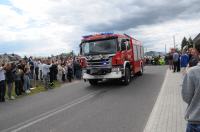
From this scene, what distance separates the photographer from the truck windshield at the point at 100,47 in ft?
63.7

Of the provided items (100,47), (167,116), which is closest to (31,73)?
(100,47)

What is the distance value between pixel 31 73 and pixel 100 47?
240 inches

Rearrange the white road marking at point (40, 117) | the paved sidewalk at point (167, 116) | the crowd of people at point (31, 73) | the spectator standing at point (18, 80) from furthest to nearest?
the spectator standing at point (18, 80) < the crowd of people at point (31, 73) < the white road marking at point (40, 117) < the paved sidewalk at point (167, 116)

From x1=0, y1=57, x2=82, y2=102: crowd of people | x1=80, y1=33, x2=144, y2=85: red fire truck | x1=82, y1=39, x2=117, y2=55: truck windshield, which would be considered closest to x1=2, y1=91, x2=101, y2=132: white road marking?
x1=0, y1=57, x2=82, y2=102: crowd of people

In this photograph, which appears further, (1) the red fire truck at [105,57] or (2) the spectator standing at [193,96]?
(1) the red fire truck at [105,57]

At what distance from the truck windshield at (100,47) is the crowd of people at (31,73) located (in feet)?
10.3

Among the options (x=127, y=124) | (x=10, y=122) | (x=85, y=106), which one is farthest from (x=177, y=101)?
(x=10, y=122)

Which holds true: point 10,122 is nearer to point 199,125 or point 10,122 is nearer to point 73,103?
point 73,103

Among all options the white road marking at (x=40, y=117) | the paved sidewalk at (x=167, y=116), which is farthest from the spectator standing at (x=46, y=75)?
the paved sidewalk at (x=167, y=116)

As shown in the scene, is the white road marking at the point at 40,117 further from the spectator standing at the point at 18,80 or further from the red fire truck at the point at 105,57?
the red fire truck at the point at 105,57

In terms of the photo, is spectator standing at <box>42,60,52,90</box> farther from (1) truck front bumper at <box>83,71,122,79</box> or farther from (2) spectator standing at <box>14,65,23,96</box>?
(1) truck front bumper at <box>83,71,122,79</box>

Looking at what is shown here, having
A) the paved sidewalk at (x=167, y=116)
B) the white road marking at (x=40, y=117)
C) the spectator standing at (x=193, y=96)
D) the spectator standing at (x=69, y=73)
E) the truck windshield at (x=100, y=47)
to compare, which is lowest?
the white road marking at (x=40, y=117)

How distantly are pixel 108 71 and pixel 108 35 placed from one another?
2.04 metres

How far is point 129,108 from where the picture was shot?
11836mm
